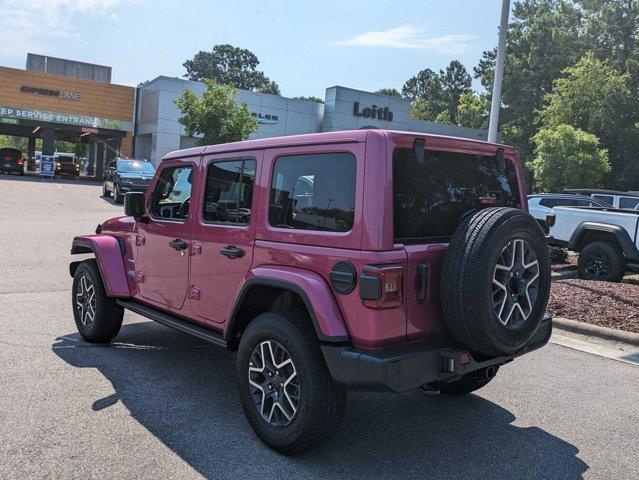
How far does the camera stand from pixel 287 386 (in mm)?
3420

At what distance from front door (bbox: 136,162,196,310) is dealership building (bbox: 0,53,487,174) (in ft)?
108

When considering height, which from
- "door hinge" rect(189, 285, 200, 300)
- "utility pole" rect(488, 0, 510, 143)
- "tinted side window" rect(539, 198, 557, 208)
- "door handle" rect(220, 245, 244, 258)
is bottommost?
"door hinge" rect(189, 285, 200, 300)

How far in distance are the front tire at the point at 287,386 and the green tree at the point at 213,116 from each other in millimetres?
24637

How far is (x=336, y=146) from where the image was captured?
3357 mm

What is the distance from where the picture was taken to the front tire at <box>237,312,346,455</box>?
3201 millimetres

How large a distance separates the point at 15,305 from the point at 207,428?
4.08 m

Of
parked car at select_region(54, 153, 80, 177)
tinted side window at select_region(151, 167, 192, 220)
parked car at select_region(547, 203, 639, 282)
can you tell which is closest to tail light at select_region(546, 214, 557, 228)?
parked car at select_region(547, 203, 639, 282)

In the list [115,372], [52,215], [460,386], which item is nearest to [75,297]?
[115,372]

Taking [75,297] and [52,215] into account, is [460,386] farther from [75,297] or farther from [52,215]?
[52,215]

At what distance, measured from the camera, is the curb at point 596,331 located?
6.44m

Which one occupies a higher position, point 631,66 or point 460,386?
point 631,66

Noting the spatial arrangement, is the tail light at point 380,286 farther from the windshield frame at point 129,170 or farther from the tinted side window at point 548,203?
the windshield frame at point 129,170

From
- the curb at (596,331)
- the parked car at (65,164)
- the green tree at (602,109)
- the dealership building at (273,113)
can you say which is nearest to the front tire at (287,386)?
the curb at (596,331)

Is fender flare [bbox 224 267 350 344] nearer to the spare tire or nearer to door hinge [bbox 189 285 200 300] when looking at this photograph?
the spare tire
